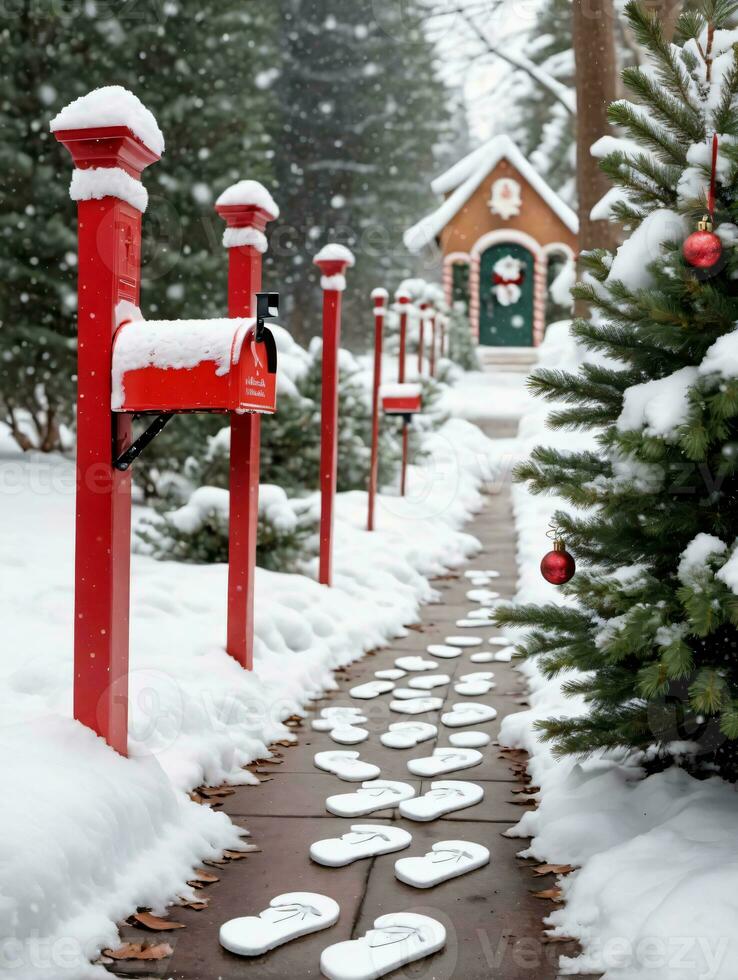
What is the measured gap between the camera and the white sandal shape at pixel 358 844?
3.41m

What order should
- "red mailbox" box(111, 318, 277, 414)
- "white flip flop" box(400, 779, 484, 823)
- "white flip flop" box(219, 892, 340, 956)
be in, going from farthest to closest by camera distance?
"white flip flop" box(400, 779, 484, 823) < "red mailbox" box(111, 318, 277, 414) < "white flip flop" box(219, 892, 340, 956)

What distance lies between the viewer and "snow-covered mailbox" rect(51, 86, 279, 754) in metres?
3.35

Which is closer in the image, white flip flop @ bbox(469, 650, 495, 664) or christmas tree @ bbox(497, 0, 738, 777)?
christmas tree @ bbox(497, 0, 738, 777)

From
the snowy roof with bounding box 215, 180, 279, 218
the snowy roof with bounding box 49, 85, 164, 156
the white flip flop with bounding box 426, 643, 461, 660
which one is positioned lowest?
the white flip flop with bounding box 426, 643, 461, 660

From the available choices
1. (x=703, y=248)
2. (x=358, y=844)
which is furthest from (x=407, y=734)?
(x=703, y=248)

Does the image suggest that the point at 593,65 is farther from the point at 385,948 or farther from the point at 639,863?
the point at 385,948

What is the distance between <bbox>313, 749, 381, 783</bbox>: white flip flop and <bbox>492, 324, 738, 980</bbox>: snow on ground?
0.73 metres

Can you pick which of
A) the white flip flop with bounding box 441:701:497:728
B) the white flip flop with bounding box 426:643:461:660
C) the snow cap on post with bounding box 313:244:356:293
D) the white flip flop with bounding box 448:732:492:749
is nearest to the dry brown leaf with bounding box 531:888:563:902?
the white flip flop with bounding box 448:732:492:749

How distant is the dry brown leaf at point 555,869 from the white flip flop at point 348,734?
1.53 meters

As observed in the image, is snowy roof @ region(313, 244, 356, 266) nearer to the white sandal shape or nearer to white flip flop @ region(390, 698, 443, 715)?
white flip flop @ region(390, 698, 443, 715)

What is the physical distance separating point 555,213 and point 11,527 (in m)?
20.7

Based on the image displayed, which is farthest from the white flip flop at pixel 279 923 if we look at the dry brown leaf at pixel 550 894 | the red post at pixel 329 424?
the red post at pixel 329 424

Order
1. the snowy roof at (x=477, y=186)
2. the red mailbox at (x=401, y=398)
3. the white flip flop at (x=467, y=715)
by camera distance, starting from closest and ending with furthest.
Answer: the white flip flop at (x=467, y=715), the red mailbox at (x=401, y=398), the snowy roof at (x=477, y=186)

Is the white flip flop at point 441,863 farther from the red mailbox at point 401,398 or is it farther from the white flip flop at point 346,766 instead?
the red mailbox at point 401,398
